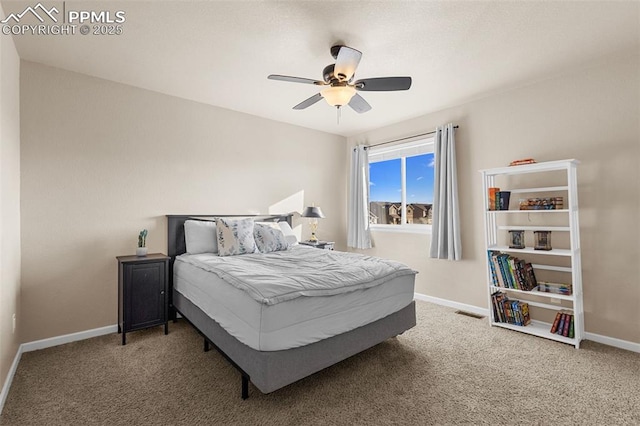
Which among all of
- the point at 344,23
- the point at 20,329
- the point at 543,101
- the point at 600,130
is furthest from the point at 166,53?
the point at 600,130

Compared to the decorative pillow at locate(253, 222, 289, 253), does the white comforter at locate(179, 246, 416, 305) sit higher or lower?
lower

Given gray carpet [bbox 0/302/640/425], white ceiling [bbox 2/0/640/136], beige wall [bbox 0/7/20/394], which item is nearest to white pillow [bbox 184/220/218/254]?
gray carpet [bbox 0/302/640/425]

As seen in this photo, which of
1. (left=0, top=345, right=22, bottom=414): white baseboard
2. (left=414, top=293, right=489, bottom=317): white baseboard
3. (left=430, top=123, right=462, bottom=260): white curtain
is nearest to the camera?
(left=0, top=345, right=22, bottom=414): white baseboard

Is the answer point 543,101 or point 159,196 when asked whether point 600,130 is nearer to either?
point 543,101

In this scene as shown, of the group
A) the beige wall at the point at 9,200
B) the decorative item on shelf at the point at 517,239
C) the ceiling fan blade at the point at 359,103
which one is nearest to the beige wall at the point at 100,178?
the beige wall at the point at 9,200

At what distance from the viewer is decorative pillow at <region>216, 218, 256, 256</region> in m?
3.29

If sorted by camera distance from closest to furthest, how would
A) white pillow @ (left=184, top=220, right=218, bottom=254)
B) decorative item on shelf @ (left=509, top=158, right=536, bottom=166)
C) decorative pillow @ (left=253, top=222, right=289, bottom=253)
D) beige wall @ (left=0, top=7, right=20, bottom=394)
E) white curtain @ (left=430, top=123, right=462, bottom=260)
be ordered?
beige wall @ (left=0, top=7, right=20, bottom=394) → decorative item on shelf @ (left=509, top=158, right=536, bottom=166) → white pillow @ (left=184, top=220, right=218, bottom=254) → decorative pillow @ (left=253, top=222, right=289, bottom=253) → white curtain @ (left=430, top=123, right=462, bottom=260)

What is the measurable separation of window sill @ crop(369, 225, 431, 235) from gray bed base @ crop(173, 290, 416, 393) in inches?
72.4

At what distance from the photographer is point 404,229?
15.3 feet

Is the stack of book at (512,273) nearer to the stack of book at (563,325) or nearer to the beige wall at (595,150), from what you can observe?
the stack of book at (563,325)

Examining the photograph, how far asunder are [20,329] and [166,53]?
8.91ft

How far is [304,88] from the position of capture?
3438 millimetres

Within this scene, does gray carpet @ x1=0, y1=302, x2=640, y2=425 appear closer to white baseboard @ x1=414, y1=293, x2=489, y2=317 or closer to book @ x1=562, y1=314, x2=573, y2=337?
book @ x1=562, y1=314, x2=573, y2=337

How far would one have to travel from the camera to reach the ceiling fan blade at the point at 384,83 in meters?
2.42
